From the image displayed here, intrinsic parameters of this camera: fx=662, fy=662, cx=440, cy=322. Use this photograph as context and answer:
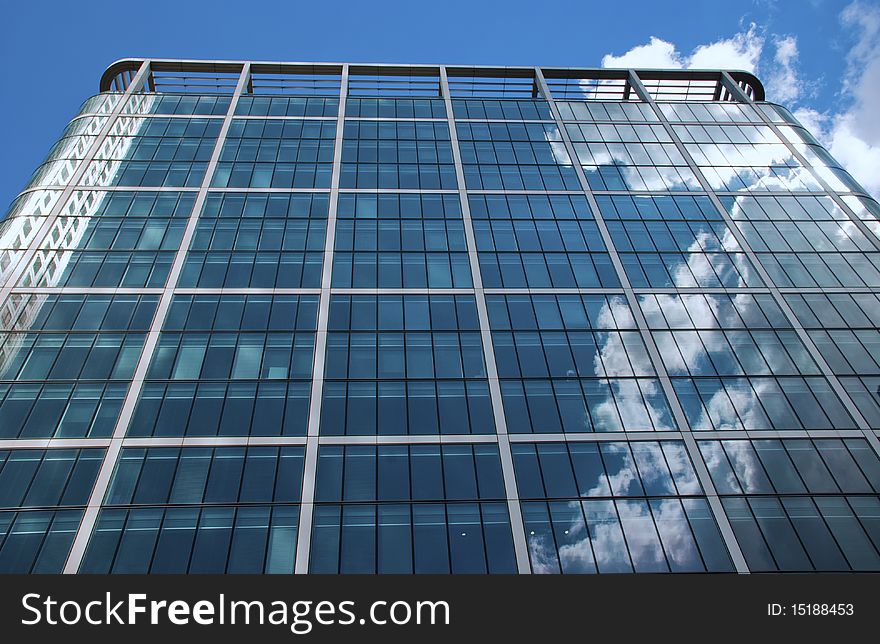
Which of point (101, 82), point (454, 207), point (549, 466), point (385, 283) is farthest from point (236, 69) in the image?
point (549, 466)

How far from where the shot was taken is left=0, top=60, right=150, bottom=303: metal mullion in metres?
A: 39.7

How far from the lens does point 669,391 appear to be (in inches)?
1361

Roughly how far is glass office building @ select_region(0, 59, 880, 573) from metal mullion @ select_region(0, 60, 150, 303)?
0.23 metres

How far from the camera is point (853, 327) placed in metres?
38.8

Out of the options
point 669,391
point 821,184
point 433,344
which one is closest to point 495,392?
point 433,344

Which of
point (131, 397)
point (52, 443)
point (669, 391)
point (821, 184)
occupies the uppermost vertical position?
point (821, 184)

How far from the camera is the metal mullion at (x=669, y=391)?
2855cm

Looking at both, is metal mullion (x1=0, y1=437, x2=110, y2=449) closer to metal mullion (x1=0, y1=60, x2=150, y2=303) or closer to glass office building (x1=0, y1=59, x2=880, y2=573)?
glass office building (x1=0, y1=59, x2=880, y2=573)

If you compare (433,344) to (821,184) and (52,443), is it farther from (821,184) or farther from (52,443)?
(821,184)

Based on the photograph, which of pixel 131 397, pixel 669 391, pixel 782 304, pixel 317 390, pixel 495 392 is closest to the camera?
pixel 131 397

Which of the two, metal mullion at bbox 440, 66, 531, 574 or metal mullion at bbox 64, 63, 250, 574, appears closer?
metal mullion at bbox 64, 63, 250, 574

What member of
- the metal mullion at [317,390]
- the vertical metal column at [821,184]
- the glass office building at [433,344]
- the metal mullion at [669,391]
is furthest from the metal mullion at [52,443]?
the vertical metal column at [821,184]

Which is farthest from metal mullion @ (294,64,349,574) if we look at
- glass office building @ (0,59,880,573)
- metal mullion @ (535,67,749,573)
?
metal mullion @ (535,67,749,573)

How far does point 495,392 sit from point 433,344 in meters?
4.86
